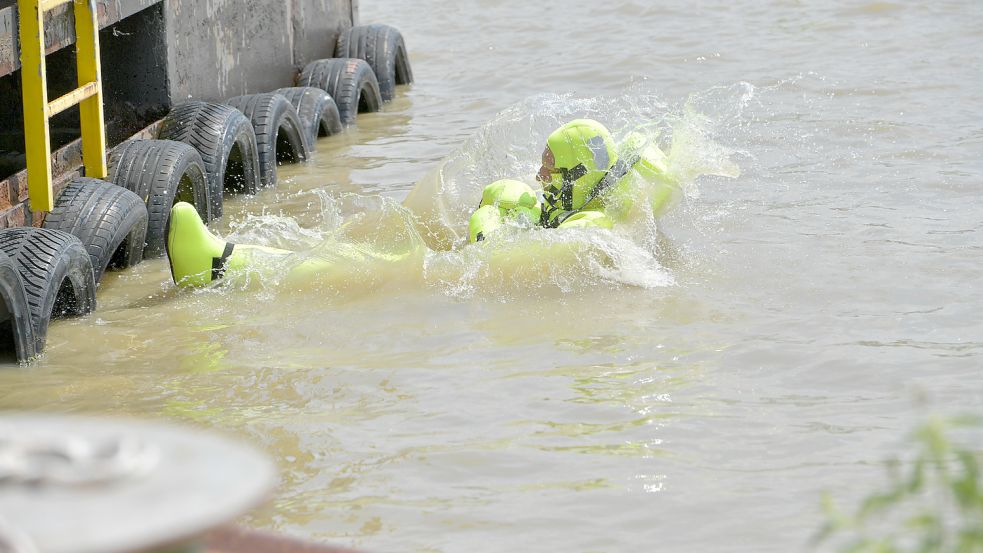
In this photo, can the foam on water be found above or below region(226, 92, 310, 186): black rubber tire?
below

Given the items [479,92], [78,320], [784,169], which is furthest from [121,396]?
[479,92]

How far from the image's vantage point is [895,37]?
14828 mm

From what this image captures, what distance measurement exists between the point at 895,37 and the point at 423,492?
12.1 metres

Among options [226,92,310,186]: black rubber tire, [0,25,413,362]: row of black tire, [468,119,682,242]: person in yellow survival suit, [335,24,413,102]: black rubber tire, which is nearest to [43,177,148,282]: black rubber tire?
[0,25,413,362]: row of black tire

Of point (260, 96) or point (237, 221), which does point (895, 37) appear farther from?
point (237, 221)

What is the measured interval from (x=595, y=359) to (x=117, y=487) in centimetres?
432

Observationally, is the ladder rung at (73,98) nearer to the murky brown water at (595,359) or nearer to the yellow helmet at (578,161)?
the murky brown water at (595,359)

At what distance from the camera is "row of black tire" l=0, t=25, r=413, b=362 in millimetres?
5871

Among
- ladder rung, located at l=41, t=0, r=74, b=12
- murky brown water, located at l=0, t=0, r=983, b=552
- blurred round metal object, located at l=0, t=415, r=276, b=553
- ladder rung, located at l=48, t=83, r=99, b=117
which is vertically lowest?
murky brown water, located at l=0, t=0, r=983, b=552

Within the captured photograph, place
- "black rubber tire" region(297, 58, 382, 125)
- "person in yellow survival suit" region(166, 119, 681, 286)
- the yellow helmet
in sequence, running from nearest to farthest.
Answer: "person in yellow survival suit" region(166, 119, 681, 286)
the yellow helmet
"black rubber tire" region(297, 58, 382, 125)

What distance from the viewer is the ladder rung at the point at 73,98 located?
21.3ft

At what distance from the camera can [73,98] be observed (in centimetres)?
674

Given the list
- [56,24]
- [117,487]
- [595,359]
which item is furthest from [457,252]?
[117,487]

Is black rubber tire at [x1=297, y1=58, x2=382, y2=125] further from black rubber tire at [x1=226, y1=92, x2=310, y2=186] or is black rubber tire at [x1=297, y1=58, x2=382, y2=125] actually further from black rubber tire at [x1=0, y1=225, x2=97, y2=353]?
black rubber tire at [x1=0, y1=225, x2=97, y2=353]
